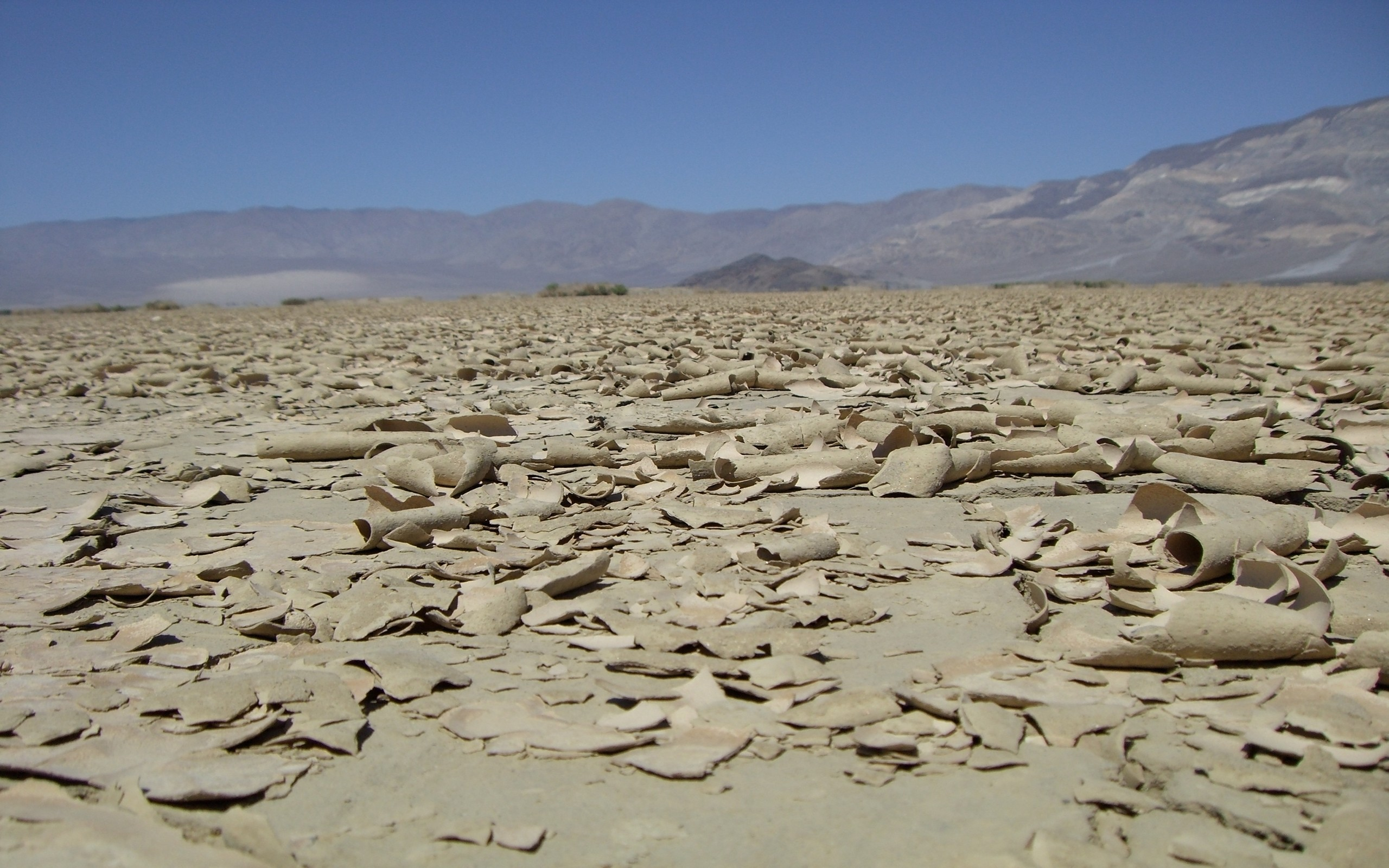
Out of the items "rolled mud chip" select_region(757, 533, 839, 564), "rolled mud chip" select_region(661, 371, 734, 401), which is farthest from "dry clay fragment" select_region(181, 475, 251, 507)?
"rolled mud chip" select_region(661, 371, 734, 401)

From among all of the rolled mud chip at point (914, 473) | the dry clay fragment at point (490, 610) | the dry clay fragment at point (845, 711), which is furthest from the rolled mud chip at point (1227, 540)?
the dry clay fragment at point (490, 610)

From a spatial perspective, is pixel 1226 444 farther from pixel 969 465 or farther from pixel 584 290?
pixel 584 290

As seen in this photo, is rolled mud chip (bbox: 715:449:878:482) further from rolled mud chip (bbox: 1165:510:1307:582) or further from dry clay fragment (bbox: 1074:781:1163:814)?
dry clay fragment (bbox: 1074:781:1163:814)

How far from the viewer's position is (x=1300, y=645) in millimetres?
1520

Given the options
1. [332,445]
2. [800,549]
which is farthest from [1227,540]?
[332,445]

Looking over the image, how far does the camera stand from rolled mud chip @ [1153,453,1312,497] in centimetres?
251

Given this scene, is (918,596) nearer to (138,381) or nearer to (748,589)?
(748,589)

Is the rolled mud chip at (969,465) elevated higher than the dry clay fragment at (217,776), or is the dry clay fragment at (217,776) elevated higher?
the rolled mud chip at (969,465)

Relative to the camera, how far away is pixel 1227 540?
1915 millimetres

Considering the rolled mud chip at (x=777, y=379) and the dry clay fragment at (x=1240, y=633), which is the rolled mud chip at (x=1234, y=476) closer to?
the dry clay fragment at (x=1240, y=633)

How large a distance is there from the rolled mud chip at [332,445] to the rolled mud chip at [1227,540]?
95.0 inches

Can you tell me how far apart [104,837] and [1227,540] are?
1981 millimetres

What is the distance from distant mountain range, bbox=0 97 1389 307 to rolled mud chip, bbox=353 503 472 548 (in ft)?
193

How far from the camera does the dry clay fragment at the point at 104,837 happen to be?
101cm
